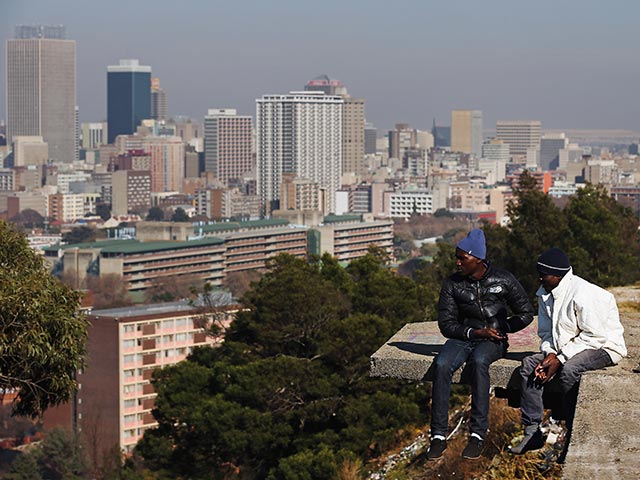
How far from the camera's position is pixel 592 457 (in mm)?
2430

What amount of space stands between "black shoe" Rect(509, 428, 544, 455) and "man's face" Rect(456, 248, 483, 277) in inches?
16.5

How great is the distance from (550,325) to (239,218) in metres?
82.5

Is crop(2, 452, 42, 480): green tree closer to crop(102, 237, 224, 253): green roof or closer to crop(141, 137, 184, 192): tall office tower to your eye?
crop(102, 237, 224, 253): green roof

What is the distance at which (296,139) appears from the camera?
9769 cm

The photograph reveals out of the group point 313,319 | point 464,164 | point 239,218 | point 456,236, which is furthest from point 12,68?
point 313,319

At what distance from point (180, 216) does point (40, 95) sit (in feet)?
194

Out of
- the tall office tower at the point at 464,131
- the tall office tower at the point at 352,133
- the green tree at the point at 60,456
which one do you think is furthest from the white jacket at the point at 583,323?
the tall office tower at the point at 464,131

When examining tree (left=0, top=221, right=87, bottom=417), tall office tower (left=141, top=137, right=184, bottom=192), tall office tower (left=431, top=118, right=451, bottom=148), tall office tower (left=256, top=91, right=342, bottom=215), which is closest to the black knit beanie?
tree (left=0, top=221, right=87, bottom=417)

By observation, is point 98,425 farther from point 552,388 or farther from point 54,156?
point 54,156

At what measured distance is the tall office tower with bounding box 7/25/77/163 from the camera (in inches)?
5399

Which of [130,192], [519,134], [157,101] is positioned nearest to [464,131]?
[519,134]

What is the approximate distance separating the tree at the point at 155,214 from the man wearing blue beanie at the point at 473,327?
8511 centimetres

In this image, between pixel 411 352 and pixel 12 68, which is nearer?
pixel 411 352

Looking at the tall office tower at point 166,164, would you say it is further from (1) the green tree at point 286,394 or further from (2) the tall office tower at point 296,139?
(1) the green tree at point 286,394
